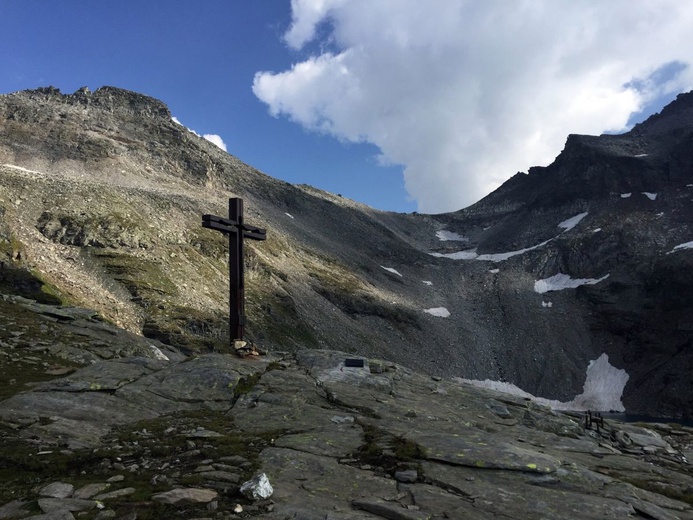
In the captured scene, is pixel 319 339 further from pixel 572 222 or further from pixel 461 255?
pixel 572 222

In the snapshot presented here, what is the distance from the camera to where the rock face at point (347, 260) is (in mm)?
62844

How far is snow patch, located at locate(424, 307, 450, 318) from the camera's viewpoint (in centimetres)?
11919

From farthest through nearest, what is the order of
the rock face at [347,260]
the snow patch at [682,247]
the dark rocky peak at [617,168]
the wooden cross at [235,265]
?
the dark rocky peak at [617,168]
the snow patch at [682,247]
the rock face at [347,260]
the wooden cross at [235,265]

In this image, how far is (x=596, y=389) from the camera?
350 feet

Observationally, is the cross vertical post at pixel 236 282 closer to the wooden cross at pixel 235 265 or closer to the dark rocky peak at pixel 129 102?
the wooden cross at pixel 235 265

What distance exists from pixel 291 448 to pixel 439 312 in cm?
11324

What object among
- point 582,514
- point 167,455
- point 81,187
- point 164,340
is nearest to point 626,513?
point 582,514

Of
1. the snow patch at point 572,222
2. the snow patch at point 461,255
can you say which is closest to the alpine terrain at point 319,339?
the snow patch at point 572,222

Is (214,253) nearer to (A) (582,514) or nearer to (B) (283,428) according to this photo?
(B) (283,428)

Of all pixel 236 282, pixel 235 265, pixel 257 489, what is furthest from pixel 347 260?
pixel 257 489

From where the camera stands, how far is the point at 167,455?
1062cm

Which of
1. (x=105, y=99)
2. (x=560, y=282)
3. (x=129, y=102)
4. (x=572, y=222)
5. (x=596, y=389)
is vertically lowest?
(x=596, y=389)

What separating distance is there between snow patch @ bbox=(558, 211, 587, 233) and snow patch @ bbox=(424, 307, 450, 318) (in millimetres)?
71561

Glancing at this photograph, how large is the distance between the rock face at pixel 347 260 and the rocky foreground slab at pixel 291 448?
108 feet
